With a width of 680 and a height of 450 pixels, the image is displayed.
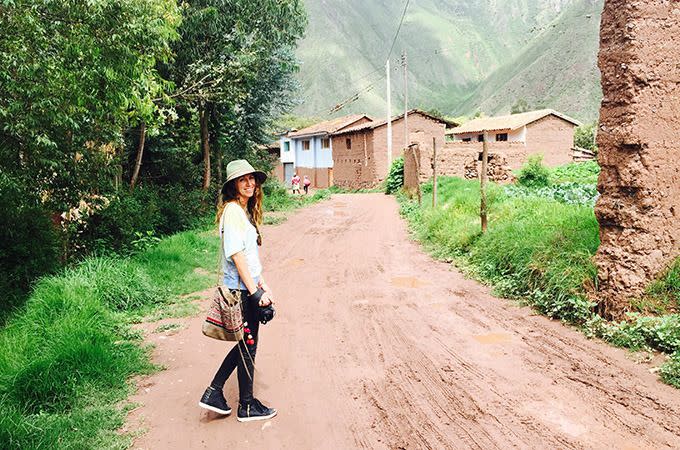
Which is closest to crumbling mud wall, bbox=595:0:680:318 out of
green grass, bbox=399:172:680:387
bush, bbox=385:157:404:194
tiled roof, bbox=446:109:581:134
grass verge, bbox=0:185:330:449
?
green grass, bbox=399:172:680:387

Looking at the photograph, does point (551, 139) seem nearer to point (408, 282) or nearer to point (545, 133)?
point (545, 133)

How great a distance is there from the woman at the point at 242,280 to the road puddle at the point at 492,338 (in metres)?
2.43

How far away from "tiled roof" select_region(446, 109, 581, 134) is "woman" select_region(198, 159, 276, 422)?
33691mm

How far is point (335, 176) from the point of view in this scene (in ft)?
122

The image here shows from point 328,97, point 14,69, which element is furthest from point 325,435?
point 328,97

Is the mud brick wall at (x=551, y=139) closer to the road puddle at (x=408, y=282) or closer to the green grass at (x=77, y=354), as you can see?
the road puddle at (x=408, y=282)

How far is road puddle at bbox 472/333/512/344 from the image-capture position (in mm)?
5184

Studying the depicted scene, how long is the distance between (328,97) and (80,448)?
310 feet

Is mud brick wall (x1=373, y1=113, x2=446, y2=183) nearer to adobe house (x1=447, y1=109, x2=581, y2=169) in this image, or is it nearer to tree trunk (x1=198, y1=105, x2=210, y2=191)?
adobe house (x1=447, y1=109, x2=581, y2=169)

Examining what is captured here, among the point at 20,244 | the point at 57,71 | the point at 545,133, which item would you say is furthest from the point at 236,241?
the point at 545,133

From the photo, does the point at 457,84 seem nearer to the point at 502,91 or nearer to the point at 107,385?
the point at 502,91

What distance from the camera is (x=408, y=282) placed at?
7688 mm

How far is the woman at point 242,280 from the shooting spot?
11.6 ft

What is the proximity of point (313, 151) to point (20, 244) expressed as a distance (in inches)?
1405
